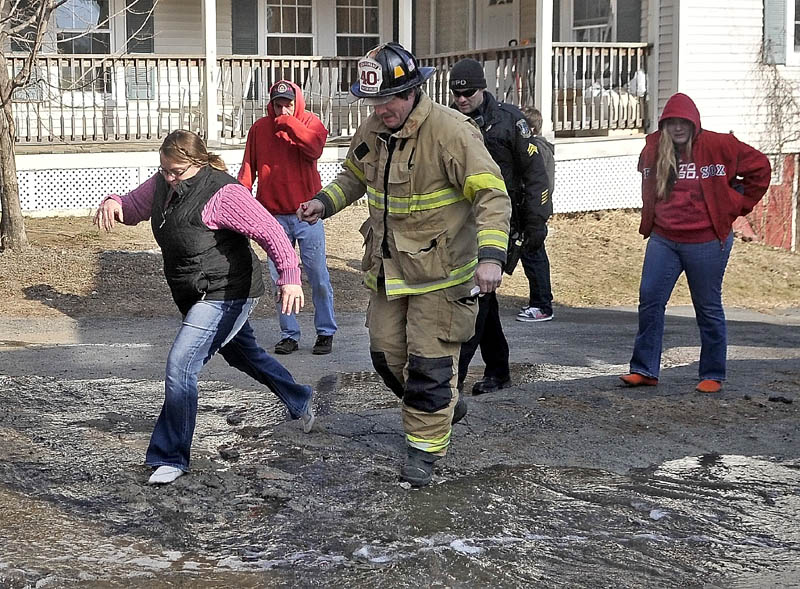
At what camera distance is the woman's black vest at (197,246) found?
5.10 m

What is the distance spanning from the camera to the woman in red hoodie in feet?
22.5

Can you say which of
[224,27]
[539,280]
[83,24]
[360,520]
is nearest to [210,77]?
[224,27]

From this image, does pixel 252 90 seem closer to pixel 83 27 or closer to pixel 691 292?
pixel 83 27

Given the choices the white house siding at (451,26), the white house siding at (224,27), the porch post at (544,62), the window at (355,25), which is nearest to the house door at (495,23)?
the white house siding at (451,26)

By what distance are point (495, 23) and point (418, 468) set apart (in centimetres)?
1607

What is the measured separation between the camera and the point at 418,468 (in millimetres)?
5074

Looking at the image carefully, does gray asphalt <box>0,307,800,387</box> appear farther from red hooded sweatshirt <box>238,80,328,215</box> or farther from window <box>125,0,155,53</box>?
window <box>125,0,155,53</box>

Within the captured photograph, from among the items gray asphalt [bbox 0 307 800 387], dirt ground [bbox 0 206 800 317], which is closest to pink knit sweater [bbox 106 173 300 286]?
gray asphalt [bbox 0 307 800 387]

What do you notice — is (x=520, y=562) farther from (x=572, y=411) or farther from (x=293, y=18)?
(x=293, y=18)

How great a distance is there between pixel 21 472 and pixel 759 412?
4109mm

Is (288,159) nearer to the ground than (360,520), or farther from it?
farther from it

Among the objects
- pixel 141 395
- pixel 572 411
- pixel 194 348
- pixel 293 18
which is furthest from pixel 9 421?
pixel 293 18

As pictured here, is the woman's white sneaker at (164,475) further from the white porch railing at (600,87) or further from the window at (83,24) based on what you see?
the window at (83,24)

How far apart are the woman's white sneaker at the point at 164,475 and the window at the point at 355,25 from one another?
15707 mm
